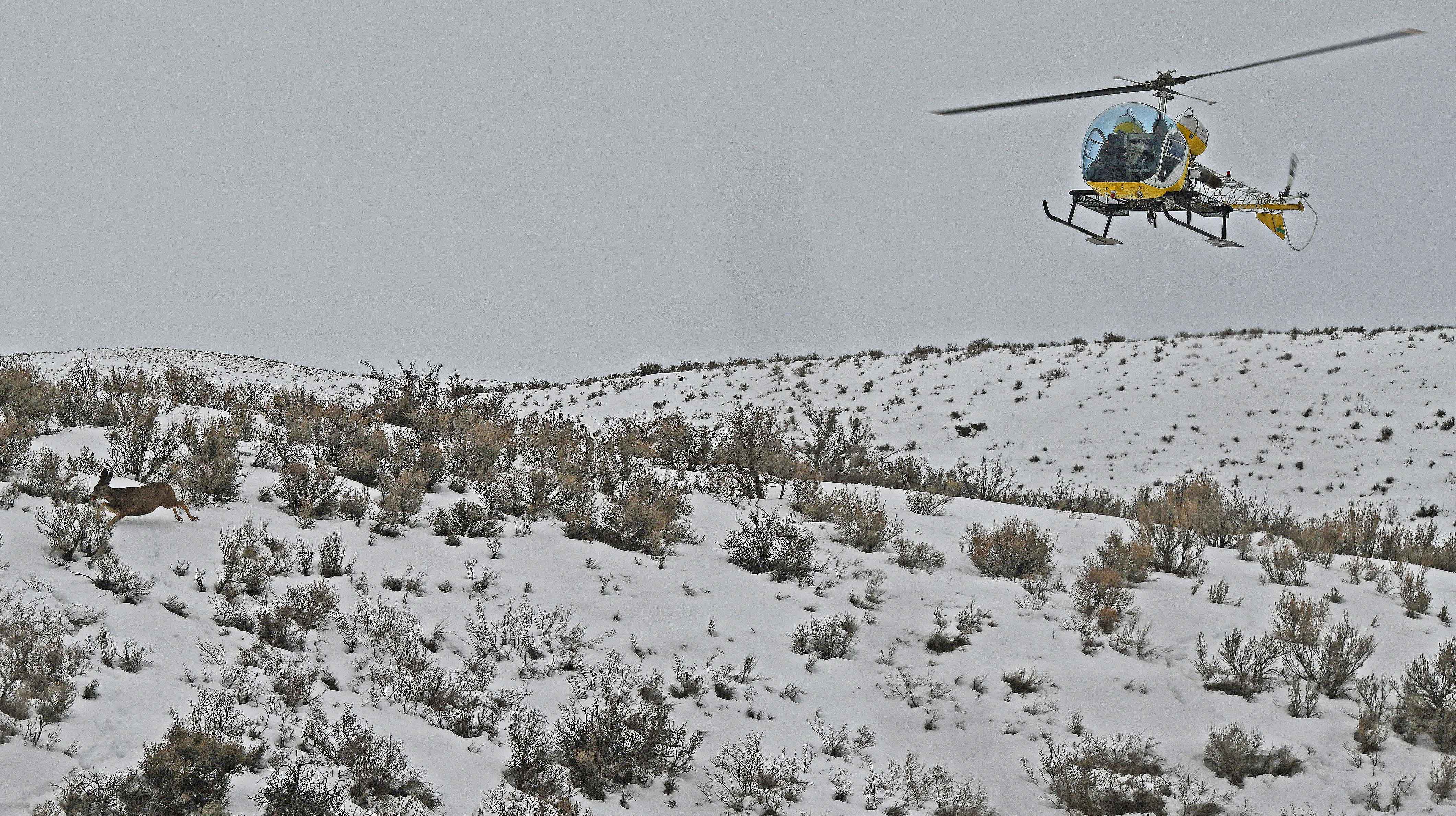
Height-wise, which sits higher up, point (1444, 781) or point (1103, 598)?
point (1103, 598)

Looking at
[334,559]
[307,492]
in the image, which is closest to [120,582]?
[334,559]

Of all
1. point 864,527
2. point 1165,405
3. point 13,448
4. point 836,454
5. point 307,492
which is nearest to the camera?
point 13,448

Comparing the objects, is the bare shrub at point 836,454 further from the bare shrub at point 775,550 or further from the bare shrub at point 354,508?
the bare shrub at point 354,508

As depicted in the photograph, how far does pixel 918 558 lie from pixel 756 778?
350 cm

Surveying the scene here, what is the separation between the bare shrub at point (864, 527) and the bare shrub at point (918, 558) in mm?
307

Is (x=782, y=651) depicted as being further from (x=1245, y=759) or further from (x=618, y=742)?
(x=1245, y=759)

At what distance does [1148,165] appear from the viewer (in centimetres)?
1673

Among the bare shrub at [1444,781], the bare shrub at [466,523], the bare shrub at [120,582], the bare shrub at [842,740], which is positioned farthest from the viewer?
the bare shrub at [466,523]

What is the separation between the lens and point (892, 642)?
668 cm

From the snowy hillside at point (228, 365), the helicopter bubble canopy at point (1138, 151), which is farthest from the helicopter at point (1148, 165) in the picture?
Answer: the snowy hillside at point (228, 365)

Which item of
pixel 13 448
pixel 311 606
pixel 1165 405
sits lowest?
pixel 311 606

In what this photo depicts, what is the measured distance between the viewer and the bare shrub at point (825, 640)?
21.4 feet

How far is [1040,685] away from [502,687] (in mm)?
3851

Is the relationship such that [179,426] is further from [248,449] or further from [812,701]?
[812,701]
